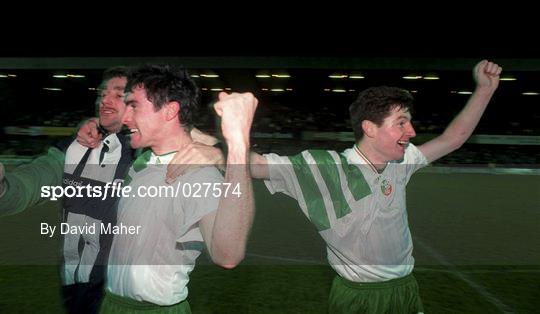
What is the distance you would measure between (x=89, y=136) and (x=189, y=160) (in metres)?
0.65

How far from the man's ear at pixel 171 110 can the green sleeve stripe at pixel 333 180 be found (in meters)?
0.79

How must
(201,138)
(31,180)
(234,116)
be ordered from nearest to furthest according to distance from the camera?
(234,116)
(31,180)
(201,138)

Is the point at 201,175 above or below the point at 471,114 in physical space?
below

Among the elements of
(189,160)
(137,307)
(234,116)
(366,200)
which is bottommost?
(137,307)

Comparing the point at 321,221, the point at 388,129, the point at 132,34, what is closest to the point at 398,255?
the point at 321,221

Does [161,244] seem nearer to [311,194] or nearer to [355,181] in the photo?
[311,194]

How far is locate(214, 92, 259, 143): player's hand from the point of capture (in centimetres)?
112

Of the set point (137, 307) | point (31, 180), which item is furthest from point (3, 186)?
point (137, 307)

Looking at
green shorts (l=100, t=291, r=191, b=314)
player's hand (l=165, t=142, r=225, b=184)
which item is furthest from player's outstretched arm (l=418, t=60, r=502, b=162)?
green shorts (l=100, t=291, r=191, b=314)

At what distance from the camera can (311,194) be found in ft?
6.95

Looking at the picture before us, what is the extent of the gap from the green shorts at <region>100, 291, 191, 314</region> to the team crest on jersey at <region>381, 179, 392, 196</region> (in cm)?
96

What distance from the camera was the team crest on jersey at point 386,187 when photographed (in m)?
2.10

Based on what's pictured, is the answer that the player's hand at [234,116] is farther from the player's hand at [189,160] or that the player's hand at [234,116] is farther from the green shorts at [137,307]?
the green shorts at [137,307]

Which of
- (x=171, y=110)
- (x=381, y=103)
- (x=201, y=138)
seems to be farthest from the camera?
(x=381, y=103)
